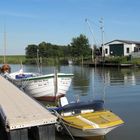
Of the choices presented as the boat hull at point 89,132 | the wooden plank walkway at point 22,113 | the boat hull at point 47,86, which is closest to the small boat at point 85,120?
the boat hull at point 89,132

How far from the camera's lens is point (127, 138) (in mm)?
15883

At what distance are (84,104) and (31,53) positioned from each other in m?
131

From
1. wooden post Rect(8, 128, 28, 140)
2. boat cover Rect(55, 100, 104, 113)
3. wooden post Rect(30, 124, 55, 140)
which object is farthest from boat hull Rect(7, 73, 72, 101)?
wooden post Rect(8, 128, 28, 140)

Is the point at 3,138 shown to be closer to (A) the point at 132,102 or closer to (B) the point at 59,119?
(B) the point at 59,119

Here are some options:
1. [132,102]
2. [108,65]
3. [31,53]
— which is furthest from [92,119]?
[31,53]

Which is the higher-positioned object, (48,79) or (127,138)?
(48,79)

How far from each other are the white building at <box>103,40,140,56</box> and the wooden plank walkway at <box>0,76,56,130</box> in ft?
239

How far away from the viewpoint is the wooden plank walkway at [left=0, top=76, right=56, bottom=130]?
1277cm

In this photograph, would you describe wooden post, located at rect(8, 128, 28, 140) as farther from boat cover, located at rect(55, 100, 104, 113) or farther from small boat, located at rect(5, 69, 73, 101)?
small boat, located at rect(5, 69, 73, 101)

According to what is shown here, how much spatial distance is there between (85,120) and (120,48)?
7729 cm

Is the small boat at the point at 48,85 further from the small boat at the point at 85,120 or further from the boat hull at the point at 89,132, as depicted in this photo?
the boat hull at the point at 89,132

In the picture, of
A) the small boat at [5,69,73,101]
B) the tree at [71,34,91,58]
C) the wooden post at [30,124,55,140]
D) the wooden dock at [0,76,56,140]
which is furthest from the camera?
the tree at [71,34,91,58]

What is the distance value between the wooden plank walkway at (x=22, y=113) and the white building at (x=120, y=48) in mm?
72776

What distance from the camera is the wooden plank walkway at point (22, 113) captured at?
12766 mm
